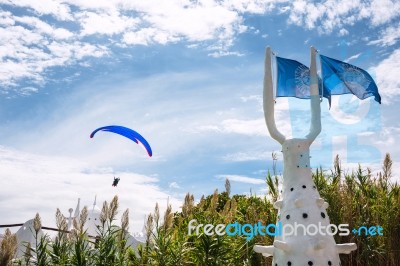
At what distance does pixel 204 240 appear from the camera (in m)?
5.47

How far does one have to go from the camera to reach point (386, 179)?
6.68 m

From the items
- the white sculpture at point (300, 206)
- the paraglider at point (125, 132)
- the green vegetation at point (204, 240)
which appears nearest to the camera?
the white sculpture at point (300, 206)

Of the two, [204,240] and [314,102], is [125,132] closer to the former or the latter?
[204,240]

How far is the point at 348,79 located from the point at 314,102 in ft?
2.83

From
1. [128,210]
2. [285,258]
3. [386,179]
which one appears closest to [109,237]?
[128,210]

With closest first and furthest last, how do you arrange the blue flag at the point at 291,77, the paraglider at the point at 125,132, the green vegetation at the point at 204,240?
the green vegetation at the point at 204,240
the blue flag at the point at 291,77
the paraglider at the point at 125,132

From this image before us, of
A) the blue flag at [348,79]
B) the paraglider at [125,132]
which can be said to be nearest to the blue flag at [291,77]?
the blue flag at [348,79]

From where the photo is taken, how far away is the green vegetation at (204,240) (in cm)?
529

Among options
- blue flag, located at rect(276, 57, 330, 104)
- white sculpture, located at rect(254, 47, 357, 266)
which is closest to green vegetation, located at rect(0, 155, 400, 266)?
white sculpture, located at rect(254, 47, 357, 266)

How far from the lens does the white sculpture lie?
4.56 meters

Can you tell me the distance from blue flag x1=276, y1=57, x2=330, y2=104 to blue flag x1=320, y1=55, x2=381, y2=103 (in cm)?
19

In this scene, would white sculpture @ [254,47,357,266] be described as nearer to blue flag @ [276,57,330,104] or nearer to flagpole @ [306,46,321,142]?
flagpole @ [306,46,321,142]

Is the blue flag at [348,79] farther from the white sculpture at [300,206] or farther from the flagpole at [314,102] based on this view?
the white sculpture at [300,206]

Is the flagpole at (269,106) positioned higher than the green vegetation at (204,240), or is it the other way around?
the flagpole at (269,106)
